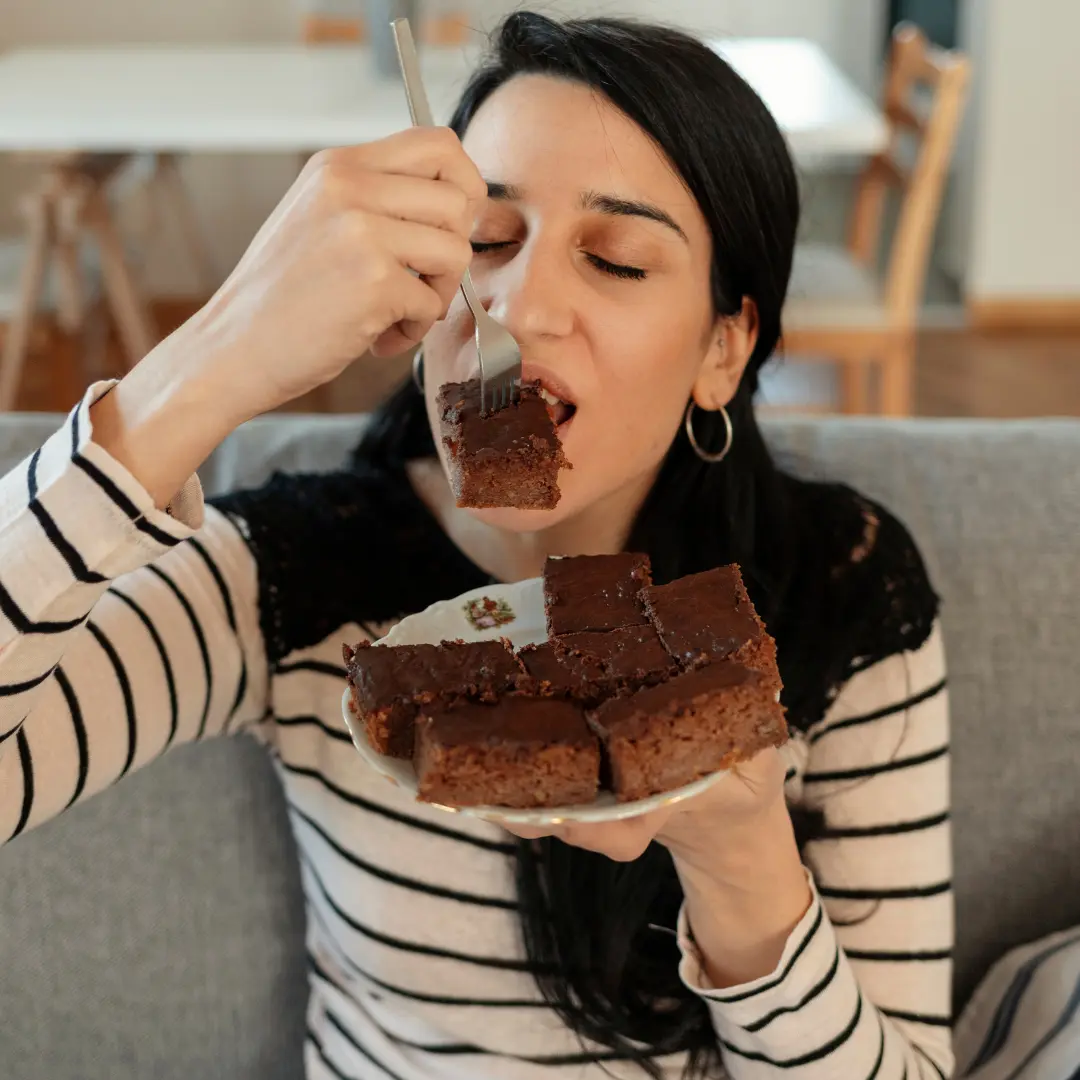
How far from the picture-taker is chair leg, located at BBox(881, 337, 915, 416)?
3074mm

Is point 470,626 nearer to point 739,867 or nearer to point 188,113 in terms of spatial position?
point 739,867

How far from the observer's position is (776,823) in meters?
0.98

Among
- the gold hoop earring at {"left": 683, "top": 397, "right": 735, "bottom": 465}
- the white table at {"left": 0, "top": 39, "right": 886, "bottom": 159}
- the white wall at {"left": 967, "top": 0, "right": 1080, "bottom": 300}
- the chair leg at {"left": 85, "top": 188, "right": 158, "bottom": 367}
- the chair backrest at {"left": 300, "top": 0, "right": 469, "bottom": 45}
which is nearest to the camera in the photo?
the gold hoop earring at {"left": 683, "top": 397, "right": 735, "bottom": 465}

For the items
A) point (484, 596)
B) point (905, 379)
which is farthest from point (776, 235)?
point (905, 379)

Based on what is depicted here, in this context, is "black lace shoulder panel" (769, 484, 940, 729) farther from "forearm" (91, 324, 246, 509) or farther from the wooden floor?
the wooden floor

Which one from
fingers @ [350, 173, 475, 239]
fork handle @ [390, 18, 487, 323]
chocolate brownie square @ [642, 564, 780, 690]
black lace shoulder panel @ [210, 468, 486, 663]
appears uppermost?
fork handle @ [390, 18, 487, 323]

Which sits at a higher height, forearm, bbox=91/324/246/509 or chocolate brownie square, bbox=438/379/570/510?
forearm, bbox=91/324/246/509

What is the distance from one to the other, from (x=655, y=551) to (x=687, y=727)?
48cm

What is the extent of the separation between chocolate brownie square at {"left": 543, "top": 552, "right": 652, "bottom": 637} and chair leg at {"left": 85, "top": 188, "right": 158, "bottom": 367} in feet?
8.56

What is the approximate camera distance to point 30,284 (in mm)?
3064

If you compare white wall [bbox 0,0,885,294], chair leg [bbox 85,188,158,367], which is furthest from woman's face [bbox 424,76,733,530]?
white wall [bbox 0,0,885,294]

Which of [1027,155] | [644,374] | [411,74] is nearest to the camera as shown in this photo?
[411,74]

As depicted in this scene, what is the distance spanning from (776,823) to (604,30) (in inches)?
29.3

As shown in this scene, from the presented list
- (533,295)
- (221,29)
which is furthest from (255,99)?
(533,295)
